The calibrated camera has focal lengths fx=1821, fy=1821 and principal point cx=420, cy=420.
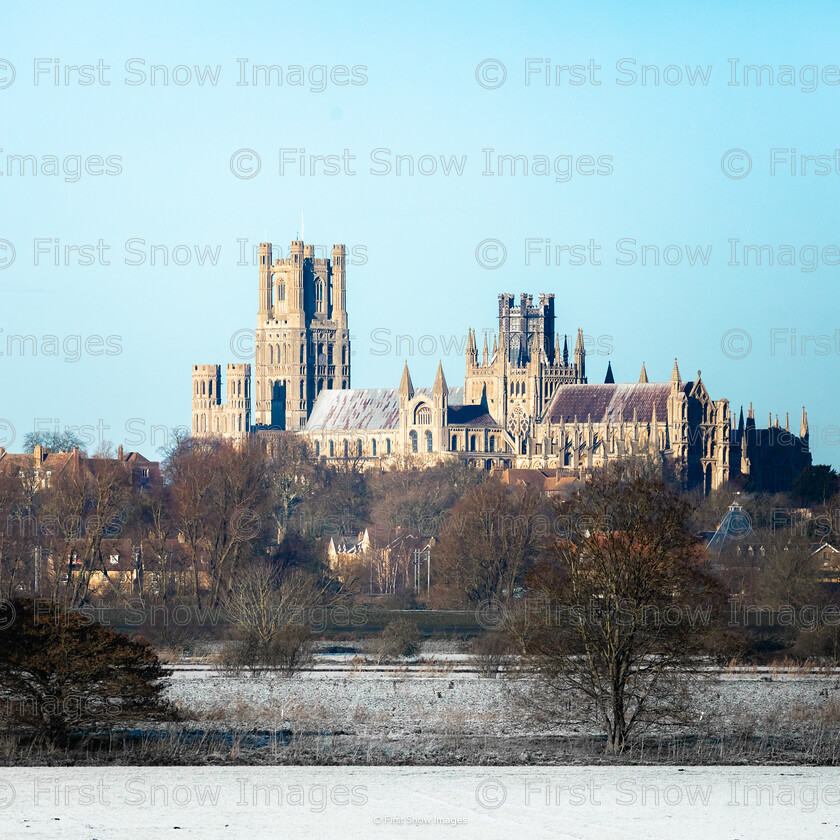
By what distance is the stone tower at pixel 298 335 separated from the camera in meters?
182

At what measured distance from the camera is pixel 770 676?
43031 millimetres

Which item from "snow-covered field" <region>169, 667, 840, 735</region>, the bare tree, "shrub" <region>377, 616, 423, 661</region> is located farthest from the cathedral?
the bare tree

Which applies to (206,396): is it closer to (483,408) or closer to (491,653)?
(483,408)

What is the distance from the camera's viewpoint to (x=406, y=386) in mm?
164375

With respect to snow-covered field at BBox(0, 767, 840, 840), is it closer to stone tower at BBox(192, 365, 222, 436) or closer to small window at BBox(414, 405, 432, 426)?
small window at BBox(414, 405, 432, 426)

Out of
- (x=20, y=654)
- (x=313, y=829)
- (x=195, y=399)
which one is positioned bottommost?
(x=313, y=829)

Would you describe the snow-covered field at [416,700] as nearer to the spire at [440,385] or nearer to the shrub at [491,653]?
the shrub at [491,653]

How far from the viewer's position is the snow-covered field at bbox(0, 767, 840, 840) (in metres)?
23.9

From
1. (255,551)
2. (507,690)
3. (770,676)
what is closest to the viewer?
(507,690)

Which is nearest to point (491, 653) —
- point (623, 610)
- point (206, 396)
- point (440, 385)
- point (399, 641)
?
point (399, 641)

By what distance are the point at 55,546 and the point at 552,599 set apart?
31477mm

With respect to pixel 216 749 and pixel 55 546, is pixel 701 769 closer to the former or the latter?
pixel 216 749

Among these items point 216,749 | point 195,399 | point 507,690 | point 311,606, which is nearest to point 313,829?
point 216,749

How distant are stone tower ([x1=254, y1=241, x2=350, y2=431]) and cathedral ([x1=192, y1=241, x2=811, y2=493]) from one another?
0.14 meters
